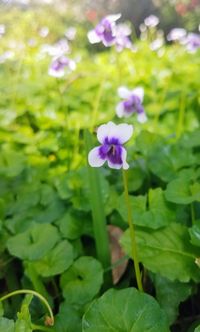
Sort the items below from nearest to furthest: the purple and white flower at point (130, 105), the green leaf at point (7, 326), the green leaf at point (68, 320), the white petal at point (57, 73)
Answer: the green leaf at point (7, 326)
the green leaf at point (68, 320)
the purple and white flower at point (130, 105)
the white petal at point (57, 73)

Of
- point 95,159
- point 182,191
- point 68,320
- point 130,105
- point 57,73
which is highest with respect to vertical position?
point 57,73

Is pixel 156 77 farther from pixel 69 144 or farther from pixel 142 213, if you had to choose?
pixel 142 213

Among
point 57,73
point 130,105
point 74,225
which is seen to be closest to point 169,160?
point 130,105

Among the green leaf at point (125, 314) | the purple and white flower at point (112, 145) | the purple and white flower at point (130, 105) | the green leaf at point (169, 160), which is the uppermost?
the purple and white flower at point (130, 105)

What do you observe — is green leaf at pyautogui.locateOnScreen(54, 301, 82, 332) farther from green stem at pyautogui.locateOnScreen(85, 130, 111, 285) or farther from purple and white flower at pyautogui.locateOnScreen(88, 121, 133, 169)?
purple and white flower at pyautogui.locateOnScreen(88, 121, 133, 169)

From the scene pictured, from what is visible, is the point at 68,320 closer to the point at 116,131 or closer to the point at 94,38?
the point at 116,131

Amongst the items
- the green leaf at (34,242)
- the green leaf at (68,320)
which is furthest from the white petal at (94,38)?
the green leaf at (68,320)

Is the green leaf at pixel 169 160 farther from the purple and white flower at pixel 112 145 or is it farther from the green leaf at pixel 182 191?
the purple and white flower at pixel 112 145
